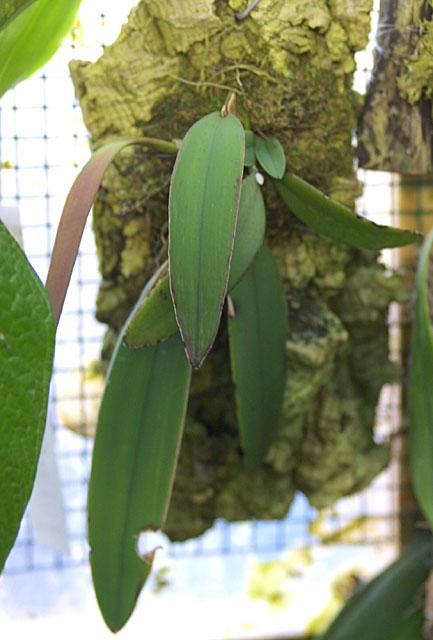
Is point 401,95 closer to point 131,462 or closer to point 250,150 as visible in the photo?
point 250,150

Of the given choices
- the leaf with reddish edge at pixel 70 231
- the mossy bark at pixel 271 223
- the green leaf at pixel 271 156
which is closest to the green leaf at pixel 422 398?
the mossy bark at pixel 271 223

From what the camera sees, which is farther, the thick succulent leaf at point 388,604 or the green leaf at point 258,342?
the thick succulent leaf at point 388,604

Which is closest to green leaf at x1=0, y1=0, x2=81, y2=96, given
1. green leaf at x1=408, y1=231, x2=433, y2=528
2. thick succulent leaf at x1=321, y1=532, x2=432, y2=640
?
green leaf at x1=408, y1=231, x2=433, y2=528

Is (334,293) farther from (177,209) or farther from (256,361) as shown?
(177,209)

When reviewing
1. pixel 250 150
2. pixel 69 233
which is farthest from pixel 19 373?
pixel 250 150

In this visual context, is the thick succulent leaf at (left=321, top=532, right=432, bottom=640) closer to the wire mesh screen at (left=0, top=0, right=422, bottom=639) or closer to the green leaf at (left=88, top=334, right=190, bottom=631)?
the wire mesh screen at (left=0, top=0, right=422, bottom=639)

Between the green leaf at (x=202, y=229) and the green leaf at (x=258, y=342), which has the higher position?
the green leaf at (x=202, y=229)

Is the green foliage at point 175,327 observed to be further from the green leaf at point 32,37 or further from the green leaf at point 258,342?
the green leaf at point 32,37

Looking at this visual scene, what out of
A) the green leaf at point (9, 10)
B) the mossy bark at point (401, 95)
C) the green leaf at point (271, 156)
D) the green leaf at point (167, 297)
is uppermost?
the green leaf at point (9, 10)
